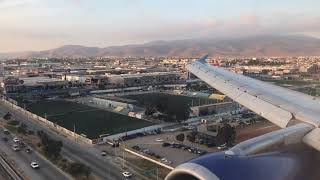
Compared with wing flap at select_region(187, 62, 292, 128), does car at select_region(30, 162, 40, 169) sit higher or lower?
lower

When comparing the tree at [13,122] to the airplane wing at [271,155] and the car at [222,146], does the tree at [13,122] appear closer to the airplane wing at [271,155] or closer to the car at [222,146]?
the car at [222,146]

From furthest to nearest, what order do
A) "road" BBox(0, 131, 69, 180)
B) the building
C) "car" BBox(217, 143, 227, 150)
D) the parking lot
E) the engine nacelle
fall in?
the building, "car" BBox(217, 143, 227, 150), the parking lot, "road" BBox(0, 131, 69, 180), the engine nacelle

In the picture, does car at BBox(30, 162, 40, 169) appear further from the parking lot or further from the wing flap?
the wing flap

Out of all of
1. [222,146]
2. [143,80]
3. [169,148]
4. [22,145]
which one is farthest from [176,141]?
[143,80]

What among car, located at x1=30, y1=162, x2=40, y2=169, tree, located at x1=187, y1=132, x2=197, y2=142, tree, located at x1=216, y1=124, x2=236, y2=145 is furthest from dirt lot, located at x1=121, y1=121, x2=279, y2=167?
car, located at x1=30, y1=162, x2=40, y2=169

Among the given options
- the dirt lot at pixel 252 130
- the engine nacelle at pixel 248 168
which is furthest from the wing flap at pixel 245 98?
the dirt lot at pixel 252 130

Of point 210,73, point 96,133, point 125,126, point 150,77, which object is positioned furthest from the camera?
point 150,77

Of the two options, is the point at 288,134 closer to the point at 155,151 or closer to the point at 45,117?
the point at 155,151

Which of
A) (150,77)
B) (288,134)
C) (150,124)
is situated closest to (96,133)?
(150,124)
